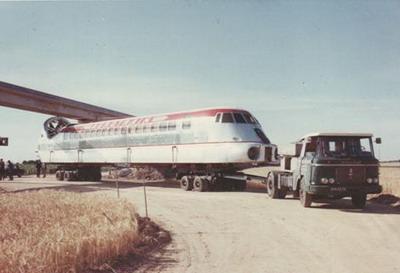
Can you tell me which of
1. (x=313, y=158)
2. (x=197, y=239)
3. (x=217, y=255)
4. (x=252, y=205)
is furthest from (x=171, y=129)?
(x=217, y=255)

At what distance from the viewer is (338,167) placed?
1570cm

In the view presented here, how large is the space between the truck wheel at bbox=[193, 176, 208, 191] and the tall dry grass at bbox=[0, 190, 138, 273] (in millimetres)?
10879

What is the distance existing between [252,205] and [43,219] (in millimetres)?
7973

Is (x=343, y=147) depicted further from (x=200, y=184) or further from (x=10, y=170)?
(x=10, y=170)

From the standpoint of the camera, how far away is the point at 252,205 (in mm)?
17406

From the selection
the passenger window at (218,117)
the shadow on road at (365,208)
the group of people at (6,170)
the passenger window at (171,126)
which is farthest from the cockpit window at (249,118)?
the group of people at (6,170)

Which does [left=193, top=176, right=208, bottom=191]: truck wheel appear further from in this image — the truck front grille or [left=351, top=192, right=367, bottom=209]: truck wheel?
the truck front grille

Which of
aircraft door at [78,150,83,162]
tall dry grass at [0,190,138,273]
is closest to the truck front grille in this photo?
tall dry grass at [0,190,138,273]

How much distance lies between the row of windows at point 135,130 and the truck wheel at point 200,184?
268cm

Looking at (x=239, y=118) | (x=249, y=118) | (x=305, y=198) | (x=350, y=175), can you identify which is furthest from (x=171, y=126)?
(x=350, y=175)

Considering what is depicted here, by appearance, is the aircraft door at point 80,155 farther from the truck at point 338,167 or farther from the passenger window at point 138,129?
the truck at point 338,167

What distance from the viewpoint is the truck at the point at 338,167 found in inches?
616

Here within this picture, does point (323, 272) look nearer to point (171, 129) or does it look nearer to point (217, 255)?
point (217, 255)

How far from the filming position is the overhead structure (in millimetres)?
35219
